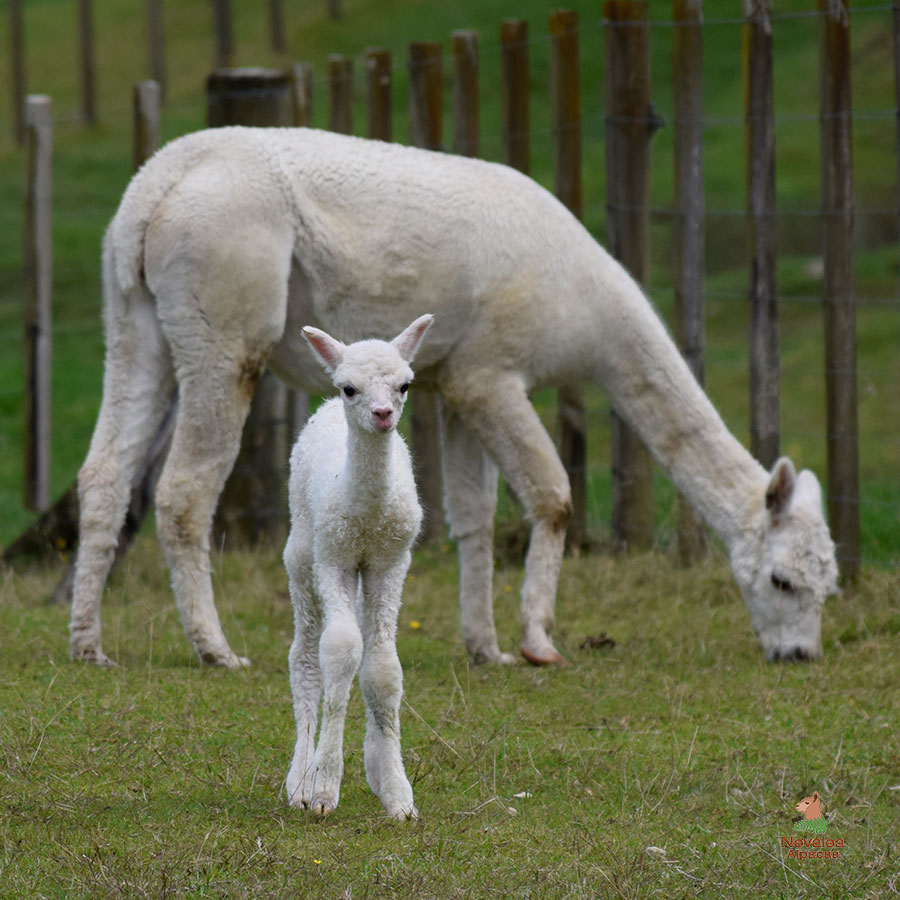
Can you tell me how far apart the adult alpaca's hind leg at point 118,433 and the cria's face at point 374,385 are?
2.62m

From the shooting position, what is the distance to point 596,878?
156 inches

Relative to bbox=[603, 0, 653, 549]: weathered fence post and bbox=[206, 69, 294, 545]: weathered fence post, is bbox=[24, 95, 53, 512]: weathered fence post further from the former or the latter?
bbox=[603, 0, 653, 549]: weathered fence post

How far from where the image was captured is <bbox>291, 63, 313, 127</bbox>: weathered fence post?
997 cm

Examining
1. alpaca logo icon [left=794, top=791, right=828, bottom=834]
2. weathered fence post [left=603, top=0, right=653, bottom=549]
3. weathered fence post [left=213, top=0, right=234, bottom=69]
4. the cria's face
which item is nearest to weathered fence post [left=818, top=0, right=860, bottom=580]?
weathered fence post [left=603, top=0, right=653, bottom=549]

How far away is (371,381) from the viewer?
4.32 m

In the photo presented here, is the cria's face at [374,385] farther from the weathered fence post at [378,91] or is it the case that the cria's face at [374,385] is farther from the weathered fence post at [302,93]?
the weathered fence post at [302,93]

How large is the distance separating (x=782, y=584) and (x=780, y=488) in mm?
424

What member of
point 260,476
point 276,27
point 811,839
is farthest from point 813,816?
point 276,27

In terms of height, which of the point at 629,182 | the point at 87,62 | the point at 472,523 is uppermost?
the point at 87,62

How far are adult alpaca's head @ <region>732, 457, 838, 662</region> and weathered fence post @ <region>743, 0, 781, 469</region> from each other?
1.51 m

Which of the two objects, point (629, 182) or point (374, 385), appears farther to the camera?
point (629, 182)

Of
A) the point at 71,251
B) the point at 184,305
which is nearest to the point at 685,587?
the point at 184,305

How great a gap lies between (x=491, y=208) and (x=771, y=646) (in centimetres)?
234

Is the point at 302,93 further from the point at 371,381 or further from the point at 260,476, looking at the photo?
the point at 371,381
